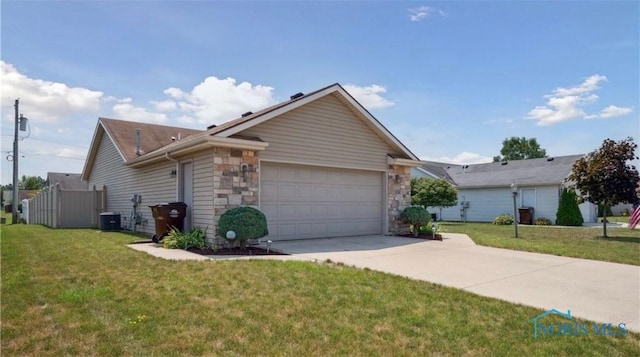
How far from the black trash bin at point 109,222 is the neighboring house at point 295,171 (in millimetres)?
1391

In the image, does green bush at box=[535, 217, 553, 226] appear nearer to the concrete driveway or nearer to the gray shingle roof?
the gray shingle roof

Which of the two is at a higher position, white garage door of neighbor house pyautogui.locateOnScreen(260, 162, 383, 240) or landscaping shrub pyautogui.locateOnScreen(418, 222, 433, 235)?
white garage door of neighbor house pyautogui.locateOnScreen(260, 162, 383, 240)

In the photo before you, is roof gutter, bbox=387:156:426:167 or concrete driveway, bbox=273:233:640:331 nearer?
concrete driveway, bbox=273:233:640:331

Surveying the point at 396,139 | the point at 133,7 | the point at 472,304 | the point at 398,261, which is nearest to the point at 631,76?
the point at 396,139

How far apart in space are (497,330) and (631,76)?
30.0ft

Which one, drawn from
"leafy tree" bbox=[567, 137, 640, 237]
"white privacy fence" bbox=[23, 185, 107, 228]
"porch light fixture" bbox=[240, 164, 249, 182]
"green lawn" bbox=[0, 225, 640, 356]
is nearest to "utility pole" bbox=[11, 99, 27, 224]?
"white privacy fence" bbox=[23, 185, 107, 228]

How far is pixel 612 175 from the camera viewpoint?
14.1 m

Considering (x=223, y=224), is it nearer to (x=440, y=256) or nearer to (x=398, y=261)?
(x=398, y=261)

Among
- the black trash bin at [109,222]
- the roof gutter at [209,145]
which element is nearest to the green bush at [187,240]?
the roof gutter at [209,145]

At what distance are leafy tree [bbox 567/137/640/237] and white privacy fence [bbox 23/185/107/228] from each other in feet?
66.2

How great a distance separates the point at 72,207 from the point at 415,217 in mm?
14562

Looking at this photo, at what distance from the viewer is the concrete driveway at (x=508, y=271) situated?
16.4 ft

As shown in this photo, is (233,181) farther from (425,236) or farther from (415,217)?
(425,236)

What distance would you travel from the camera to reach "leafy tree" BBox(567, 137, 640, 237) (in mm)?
13938
